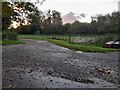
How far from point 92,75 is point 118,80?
1.48 m

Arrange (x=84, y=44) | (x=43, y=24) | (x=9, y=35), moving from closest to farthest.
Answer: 1. (x=84, y=44)
2. (x=9, y=35)
3. (x=43, y=24)

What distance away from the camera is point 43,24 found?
110m

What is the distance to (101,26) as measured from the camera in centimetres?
7600

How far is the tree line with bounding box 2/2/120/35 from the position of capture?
21844 millimetres

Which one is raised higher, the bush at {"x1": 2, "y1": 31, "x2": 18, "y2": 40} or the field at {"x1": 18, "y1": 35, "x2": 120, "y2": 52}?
the bush at {"x1": 2, "y1": 31, "x2": 18, "y2": 40}

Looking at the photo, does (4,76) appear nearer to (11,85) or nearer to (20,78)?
(20,78)

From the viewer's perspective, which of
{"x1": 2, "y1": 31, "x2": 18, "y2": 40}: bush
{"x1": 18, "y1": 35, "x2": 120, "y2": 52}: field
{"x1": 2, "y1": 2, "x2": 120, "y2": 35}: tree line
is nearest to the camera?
{"x1": 2, "y1": 2, "x2": 120, "y2": 35}: tree line

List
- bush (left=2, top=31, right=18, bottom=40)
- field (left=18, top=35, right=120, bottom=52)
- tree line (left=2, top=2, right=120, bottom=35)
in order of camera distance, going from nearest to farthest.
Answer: tree line (left=2, top=2, right=120, bottom=35), field (left=18, top=35, right=120, bottom=52), bush (left=2, top=31, right=18, bottom=40)

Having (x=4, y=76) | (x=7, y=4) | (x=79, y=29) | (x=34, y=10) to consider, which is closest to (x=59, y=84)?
(x=4, y=76)

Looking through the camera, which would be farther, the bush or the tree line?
the bush

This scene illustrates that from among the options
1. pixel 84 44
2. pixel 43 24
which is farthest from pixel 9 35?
pixel 43 24

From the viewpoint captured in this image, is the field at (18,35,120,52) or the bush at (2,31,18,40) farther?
the bush at (2,31,18,40)

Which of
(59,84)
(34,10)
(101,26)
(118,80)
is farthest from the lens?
(101,26)

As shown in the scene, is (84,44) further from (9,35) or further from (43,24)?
(43,24)
